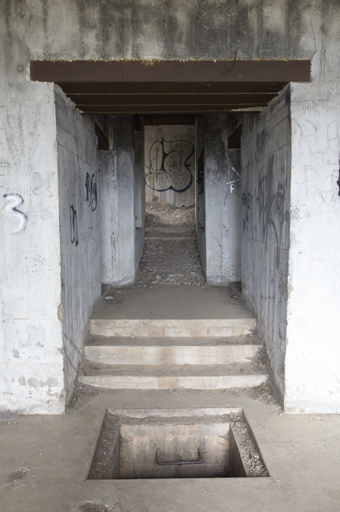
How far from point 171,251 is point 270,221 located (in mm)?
4782

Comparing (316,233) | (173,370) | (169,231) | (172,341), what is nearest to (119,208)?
(169,231)

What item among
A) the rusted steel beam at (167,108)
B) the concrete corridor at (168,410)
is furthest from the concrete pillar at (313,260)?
the rusted steel beam at (167,108)

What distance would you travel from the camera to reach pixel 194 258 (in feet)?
28.0

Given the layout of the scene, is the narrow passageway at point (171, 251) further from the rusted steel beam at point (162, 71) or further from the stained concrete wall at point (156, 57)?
the rusted steel beam at point (162, 71)

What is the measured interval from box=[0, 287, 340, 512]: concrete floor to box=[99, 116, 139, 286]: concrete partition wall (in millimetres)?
3327

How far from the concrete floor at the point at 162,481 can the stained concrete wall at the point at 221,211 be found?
3414mm

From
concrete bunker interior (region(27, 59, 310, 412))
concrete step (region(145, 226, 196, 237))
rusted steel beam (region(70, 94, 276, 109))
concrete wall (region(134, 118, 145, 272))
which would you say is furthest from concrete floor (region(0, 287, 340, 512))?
concrete step (region(145, 226, 196, 237))

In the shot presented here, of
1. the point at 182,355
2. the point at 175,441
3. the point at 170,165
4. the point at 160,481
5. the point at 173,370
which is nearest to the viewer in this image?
the point at 160,481

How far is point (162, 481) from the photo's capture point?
298 centimetres

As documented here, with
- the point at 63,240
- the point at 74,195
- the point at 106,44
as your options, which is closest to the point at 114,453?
the point at 63,240

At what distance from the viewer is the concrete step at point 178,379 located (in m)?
4.35

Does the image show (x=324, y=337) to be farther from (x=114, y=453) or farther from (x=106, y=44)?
(x=106, y=44)

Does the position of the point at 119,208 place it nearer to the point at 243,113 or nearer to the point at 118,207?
the point at 118,207

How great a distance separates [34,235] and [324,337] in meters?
2.87
